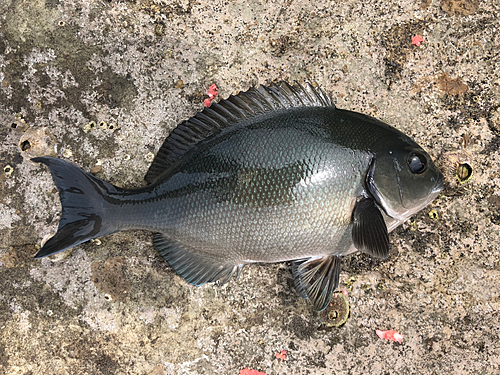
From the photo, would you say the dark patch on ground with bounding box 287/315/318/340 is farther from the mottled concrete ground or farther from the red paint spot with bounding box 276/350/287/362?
the red paint spot with bounding box 276/350/287/362

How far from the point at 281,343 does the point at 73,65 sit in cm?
201

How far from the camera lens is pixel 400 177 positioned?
1.68 metres

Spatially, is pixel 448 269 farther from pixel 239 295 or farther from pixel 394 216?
pixel 239 295

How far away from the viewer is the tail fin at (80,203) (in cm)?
179

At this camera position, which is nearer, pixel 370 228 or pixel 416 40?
pixel 370 228

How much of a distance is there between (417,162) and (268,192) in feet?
2.36

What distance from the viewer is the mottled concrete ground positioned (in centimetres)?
201

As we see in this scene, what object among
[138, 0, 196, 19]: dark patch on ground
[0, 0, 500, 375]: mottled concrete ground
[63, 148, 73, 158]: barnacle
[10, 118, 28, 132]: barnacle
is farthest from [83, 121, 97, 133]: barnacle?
[138, 0, 196, 19]: dark patch on ground

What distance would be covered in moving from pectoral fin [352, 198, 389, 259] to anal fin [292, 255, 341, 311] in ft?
0.78

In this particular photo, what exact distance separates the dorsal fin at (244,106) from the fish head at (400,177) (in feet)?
1.27

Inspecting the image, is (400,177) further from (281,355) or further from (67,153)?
(67,153)

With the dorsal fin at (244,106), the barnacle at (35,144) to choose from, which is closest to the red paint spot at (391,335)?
the dorsal fin at (244,106)

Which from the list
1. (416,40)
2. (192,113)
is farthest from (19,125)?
(416,40)

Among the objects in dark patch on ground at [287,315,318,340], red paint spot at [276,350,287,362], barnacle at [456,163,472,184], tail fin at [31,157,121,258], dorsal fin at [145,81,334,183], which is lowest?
red paint spot at [276,350,287,362]
